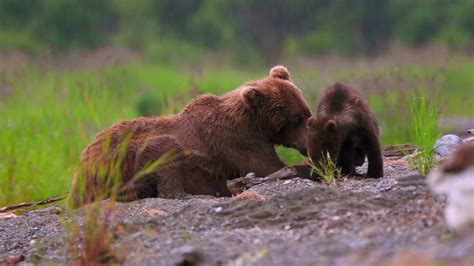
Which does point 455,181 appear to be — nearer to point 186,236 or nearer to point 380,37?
point 186,236

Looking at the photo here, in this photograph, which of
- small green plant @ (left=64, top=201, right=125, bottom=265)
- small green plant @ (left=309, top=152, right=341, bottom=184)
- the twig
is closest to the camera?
small green plant @ (left=64, top=201, right=125, bottom=265)

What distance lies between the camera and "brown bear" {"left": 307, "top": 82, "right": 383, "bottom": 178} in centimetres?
777

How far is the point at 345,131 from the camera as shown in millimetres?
7887

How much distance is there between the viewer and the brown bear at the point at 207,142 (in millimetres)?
7801

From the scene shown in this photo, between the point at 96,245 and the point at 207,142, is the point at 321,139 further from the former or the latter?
the point at 96,245

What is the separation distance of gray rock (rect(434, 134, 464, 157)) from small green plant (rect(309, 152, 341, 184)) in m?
0.83

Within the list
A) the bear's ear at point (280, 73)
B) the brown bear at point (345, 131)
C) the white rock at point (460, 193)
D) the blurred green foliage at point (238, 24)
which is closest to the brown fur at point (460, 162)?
the white rock at point (460, 193)

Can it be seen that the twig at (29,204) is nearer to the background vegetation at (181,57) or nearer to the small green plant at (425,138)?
A: the background vegetation at (181,57)

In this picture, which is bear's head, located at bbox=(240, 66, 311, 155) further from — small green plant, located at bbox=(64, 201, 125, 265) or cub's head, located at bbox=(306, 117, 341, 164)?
small green plant, located at bbox=(64, 201, 125, 265)

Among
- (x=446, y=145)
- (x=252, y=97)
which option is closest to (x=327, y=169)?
(x=252, y=97)

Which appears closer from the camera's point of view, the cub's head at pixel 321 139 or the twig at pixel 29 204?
the cub's head at pixel 321 139

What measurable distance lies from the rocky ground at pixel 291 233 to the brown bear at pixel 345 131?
0.76 m

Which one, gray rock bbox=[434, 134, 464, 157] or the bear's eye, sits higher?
the bear's eye

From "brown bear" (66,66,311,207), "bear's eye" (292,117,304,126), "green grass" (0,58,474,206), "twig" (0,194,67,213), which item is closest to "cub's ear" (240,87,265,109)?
"brown bear" (66,66,311,207)
